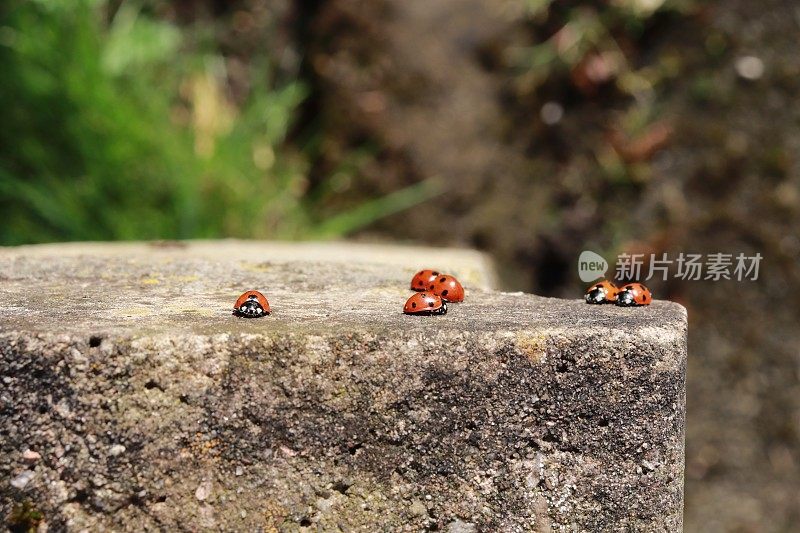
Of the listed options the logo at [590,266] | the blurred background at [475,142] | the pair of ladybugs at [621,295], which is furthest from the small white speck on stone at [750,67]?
the pair of ladybugs at [621,295]

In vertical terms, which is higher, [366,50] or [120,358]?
[366,50]

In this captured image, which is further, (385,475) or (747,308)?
(747,308)

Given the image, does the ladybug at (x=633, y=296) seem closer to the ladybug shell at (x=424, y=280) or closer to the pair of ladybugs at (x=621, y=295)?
the pair of ladybugs at (x=621, y=295)

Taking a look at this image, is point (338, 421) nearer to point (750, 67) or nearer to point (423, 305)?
point (423, 305)

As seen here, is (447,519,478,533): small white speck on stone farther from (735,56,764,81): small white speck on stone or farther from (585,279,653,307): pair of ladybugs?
(735,56,764,81): small white speck on stone

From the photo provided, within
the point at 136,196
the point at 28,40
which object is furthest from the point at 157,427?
the point at 28,40

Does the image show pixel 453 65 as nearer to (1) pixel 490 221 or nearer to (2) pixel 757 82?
(1) pixel 490 221

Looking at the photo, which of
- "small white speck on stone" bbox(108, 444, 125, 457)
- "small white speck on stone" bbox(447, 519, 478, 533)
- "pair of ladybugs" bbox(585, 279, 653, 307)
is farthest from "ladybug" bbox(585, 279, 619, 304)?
"small white speck on stone" bbox(108, 444, 125, 457)
